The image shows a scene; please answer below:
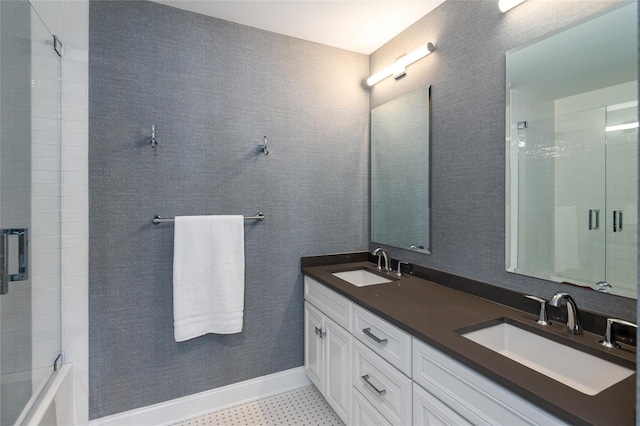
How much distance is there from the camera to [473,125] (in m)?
1.62

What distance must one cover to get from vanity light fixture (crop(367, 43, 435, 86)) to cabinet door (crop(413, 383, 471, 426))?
175 cm

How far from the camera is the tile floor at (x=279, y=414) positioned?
1864 mm

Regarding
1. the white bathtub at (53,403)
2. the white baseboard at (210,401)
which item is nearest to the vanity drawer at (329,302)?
the white baseboard at (210,401)

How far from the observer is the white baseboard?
1.81 metres

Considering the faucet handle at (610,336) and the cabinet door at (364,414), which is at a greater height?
the faucet handle at (610,336)

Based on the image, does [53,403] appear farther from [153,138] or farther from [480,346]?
[480,346]

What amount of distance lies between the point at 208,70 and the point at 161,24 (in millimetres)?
339

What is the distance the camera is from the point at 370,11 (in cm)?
187

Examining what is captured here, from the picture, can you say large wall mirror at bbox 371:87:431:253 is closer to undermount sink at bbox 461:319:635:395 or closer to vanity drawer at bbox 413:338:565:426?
undermount sink at bbox 461:319:635:395

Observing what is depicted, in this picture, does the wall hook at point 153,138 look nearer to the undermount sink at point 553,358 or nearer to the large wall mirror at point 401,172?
the large wall mirror at point 401,172

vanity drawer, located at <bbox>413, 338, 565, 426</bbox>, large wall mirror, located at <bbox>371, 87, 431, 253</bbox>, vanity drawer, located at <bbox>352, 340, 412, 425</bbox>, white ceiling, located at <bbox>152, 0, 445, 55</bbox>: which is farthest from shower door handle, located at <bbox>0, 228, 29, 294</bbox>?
large wall mirror, located at <bbox>371, 87, 431, 253</bbox>

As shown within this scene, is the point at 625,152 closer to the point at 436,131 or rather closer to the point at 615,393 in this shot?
the point at 615,393

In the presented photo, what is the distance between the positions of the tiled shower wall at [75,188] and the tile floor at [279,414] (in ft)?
2.34

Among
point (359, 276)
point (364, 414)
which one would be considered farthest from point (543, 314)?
point (359, 276)
